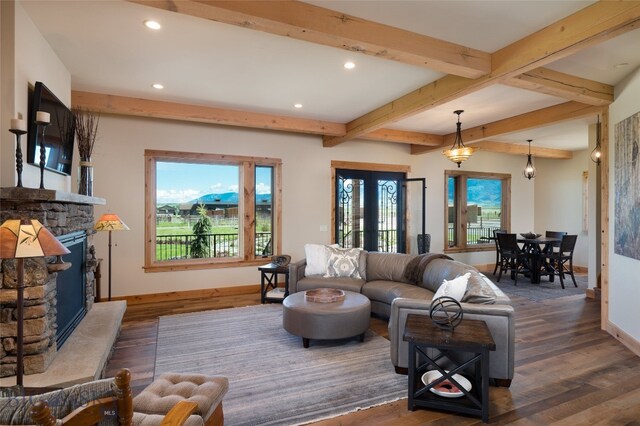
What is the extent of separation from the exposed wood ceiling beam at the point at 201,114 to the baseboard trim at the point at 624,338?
416 cm

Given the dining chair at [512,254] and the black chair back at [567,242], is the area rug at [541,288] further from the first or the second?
the black chair back at [567,242]

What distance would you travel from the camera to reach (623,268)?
370cm

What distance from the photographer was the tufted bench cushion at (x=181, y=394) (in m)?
1.71

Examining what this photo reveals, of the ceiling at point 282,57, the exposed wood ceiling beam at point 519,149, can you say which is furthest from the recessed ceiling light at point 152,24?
the exposed wood ceiling beam at point 519,149

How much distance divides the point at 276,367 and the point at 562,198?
8.68 metres

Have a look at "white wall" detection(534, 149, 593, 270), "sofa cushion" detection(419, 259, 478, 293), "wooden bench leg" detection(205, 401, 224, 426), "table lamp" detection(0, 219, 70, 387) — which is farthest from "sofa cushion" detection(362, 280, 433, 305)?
"white wall" detection(534, 149, 593, 270)

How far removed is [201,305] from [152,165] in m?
2.36

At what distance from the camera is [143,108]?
4.53 meters

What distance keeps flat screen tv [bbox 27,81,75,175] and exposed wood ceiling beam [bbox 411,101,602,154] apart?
5.99 meters

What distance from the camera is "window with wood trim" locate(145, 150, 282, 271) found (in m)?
5.47

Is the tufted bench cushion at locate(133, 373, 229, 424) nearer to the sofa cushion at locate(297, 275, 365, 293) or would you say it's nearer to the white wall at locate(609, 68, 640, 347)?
the sofa cushion at locate(297, 275, 365, 293)

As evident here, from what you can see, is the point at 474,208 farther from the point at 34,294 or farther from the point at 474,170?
the point at 34,294

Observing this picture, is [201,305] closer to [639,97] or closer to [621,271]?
[621,271]

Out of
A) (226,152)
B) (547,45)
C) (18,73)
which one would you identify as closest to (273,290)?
(226,152)
